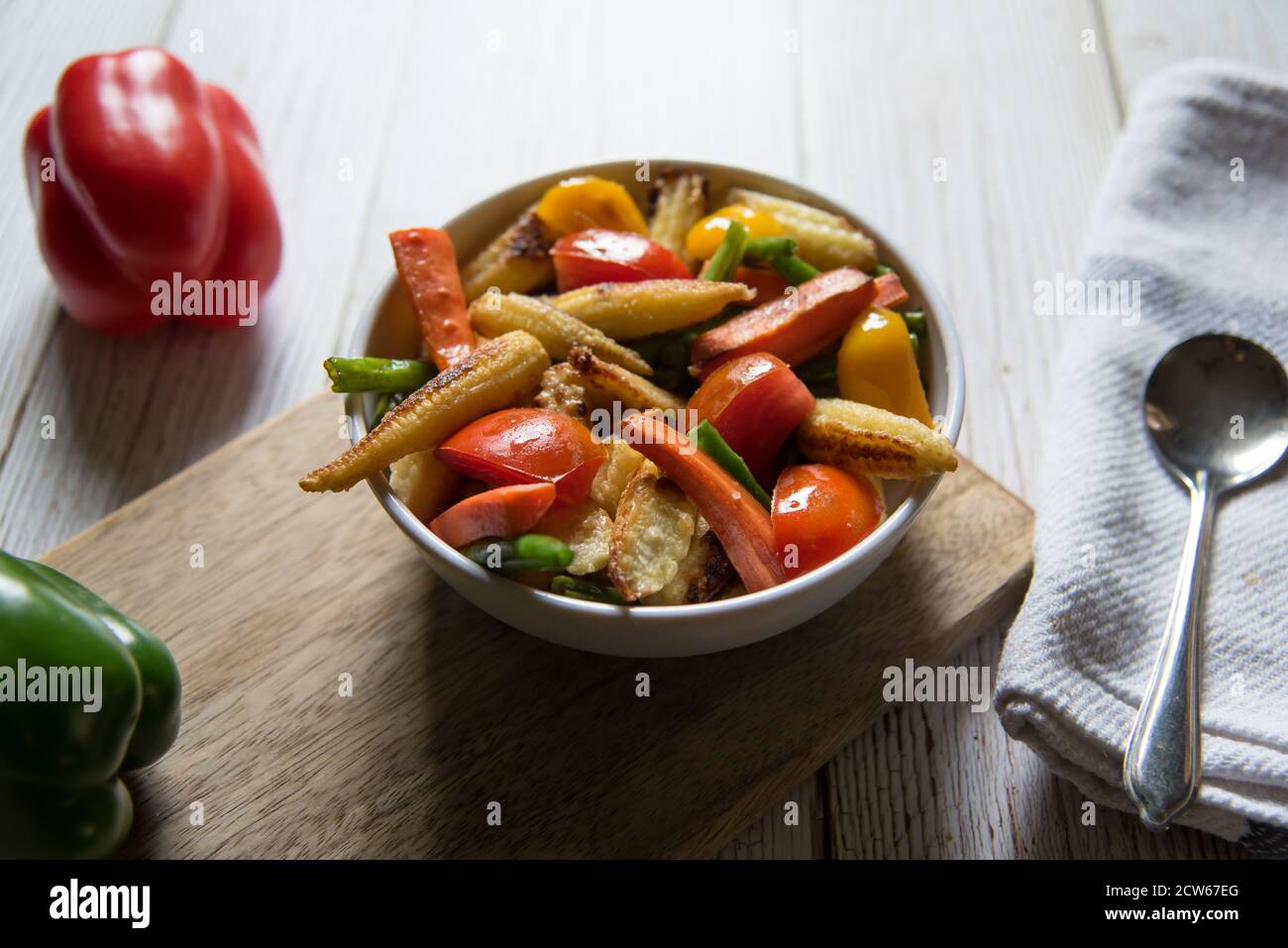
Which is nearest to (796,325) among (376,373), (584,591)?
(584,591)

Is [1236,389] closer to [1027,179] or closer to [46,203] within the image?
[1027,179]

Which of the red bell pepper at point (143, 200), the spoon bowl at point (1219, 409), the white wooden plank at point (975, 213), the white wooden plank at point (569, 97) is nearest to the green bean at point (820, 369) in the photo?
the white wooden plank at point (975, 213)

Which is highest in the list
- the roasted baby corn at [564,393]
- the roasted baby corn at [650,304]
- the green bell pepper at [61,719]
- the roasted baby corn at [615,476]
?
the roasted baby corn at [650,304]

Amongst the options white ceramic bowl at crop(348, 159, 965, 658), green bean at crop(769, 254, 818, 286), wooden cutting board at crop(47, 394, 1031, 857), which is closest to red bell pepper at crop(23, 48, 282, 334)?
wooden cutting board at crop(47, 394, 1031, 857)

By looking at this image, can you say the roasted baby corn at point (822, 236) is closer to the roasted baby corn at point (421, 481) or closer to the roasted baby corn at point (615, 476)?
the roasted baby corn at point (615, 476)

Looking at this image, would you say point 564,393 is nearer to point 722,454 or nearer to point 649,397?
point 649,397

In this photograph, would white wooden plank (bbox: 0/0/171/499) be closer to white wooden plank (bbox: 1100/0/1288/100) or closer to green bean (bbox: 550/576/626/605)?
green bean (bbox: 550/576/626/605)

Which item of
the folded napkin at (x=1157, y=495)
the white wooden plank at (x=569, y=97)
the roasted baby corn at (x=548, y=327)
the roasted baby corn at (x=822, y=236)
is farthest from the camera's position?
the white wooden plank at (x=569, y=97)
